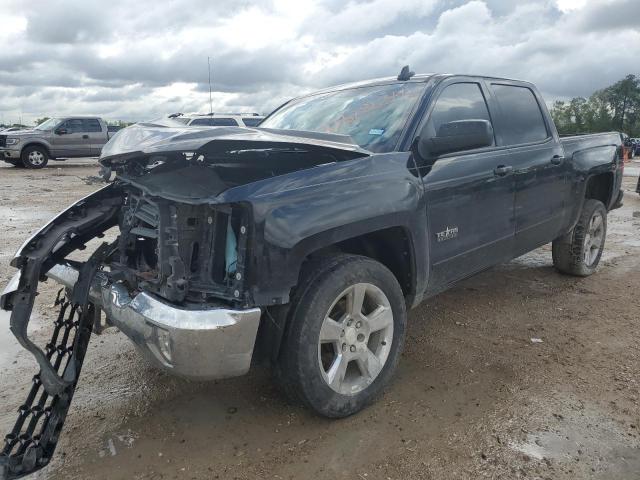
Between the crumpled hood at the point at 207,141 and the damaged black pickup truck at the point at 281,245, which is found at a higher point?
the crumpled hood at the point at 207,141

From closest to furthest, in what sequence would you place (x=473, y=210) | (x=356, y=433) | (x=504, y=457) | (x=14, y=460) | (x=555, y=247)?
(x=14, y=460) → (x=504, y=457) → (x=356, y=433) → (x=473, y=210) → (x=555, y=247)

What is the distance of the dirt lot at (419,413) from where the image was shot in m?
2.54

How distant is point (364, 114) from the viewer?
A: 11.9 feet

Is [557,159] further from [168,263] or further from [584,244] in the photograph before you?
[168,263]

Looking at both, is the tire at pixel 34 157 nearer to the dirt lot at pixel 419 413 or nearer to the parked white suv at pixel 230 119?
the parked white suv at pixel 230 119

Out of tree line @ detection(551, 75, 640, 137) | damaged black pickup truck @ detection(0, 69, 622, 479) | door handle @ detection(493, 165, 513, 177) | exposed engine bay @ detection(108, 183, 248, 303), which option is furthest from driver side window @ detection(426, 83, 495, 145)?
tree line @ detection(551, 75, 640, 137)

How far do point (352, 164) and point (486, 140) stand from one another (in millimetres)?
965

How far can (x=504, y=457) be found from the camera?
2564 millimetres

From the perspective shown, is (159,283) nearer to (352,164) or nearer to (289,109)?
(352,164)

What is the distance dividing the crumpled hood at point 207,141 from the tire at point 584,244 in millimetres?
3210

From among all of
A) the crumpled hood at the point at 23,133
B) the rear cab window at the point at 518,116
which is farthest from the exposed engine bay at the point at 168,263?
the crumpled hood at the point at 23,133

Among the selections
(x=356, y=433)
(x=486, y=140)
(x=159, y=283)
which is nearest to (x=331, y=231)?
(x=159, y=283)

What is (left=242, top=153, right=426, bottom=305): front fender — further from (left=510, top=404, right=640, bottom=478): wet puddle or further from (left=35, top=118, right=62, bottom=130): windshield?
(left=35, top=118, right=62, bottom=130): windshield

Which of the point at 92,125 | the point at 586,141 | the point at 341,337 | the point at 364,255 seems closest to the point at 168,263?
the point at 341,337
